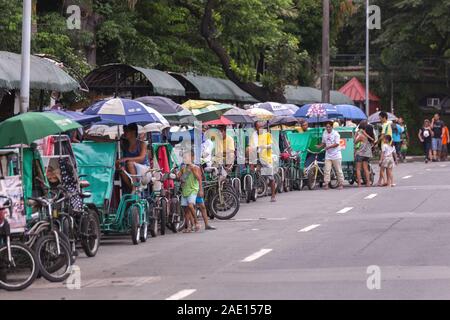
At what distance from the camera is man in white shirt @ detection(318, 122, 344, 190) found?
2945 centimetres

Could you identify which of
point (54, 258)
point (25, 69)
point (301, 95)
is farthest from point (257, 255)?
point (301, 95)

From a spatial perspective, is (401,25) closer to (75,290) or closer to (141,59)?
(141,59)

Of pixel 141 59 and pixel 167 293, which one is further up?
pixel 141 59

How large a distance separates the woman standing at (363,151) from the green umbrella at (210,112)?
18.6ft

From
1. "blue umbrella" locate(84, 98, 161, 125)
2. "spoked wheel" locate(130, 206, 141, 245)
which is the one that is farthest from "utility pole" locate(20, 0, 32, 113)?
"spoked wheel" locate(130, 206, 141, 245)

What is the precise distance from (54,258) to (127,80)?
1662 centimetres

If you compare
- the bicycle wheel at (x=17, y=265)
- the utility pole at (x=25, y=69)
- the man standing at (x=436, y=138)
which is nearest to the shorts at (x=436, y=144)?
the man standing at (x=436, y=138)

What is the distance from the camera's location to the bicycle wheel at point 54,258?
1350 cm

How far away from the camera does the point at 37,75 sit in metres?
20.3

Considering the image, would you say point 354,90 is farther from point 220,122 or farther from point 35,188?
point 35,188

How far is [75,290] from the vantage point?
1276 cm
